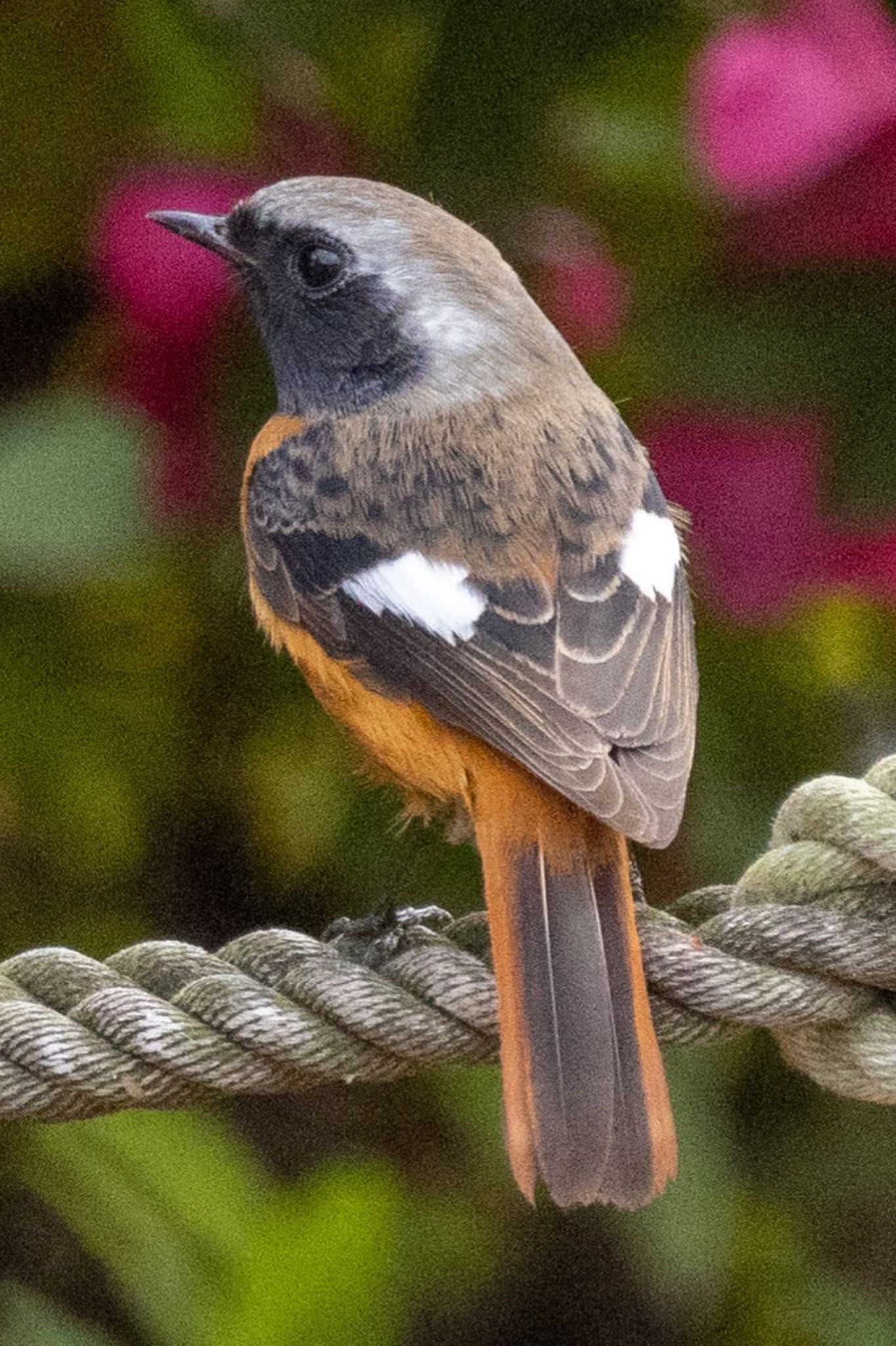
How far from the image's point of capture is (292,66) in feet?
12.2

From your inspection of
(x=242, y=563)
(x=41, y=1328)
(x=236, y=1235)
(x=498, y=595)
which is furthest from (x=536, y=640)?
(x=41, y=1328)

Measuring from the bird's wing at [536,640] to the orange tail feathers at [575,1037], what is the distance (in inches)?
4.5

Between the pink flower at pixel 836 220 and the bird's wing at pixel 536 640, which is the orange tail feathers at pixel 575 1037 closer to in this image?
the bird's wing at pixel 536 640

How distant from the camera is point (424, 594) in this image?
121 inches

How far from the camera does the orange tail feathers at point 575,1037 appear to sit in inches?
102

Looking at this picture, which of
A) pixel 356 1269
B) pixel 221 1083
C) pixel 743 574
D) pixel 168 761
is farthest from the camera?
pixel 168 761

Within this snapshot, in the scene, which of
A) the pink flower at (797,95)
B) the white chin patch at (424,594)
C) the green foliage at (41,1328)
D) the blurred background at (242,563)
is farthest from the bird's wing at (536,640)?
the green foliage at (41,1328)

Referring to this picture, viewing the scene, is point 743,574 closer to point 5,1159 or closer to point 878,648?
point 878,648

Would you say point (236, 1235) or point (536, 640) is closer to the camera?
point (536, 640)

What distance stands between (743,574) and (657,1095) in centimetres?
107

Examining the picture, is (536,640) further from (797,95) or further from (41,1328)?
(41,1328)

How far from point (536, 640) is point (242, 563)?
83cm

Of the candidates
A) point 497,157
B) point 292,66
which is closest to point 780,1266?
point 497,157

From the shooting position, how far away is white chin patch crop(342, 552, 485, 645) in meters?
3.03
